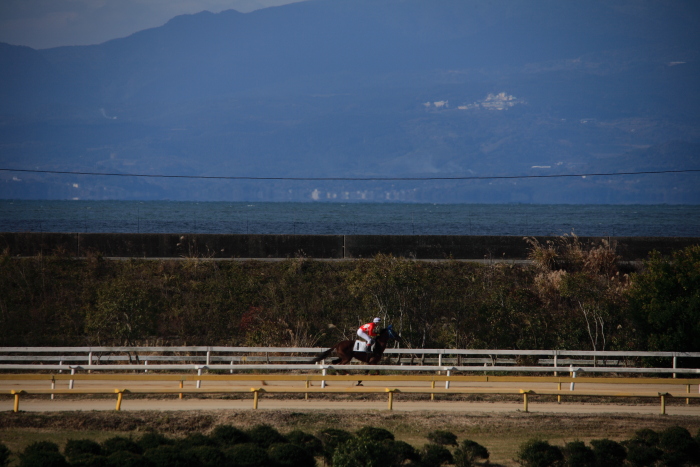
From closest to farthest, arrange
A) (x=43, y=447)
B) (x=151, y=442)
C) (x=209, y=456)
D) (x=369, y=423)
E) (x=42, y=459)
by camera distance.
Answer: (x=42, y=459)
(x=43, y=447)
(x=209, y=456)
(x=151, y=442)
(x=369, y=423)

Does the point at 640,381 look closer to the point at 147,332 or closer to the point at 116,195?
the point at 147,332

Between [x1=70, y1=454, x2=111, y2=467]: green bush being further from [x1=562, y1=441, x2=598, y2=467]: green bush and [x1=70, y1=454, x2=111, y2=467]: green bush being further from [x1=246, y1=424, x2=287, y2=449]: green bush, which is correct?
[x1=562, y1=441, x2=598, y2=467]: green bush

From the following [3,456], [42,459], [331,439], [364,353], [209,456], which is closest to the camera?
[42,459]

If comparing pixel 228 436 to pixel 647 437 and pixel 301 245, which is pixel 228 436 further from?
pixel 301 245

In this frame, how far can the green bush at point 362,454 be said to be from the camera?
34.9ft

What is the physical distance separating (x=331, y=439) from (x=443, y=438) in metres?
2.03

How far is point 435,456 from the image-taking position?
11.6 m

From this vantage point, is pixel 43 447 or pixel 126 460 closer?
pixel 126 460

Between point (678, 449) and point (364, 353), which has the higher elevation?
point (364, 353)

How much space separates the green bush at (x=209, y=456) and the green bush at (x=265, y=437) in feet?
4.17

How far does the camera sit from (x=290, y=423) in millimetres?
13930

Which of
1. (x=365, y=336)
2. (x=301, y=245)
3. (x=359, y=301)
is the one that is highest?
(x=301, y=245)

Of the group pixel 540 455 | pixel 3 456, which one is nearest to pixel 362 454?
pixel 540 455

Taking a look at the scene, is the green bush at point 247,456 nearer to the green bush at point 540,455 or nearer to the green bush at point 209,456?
the green bush at point 209,456
